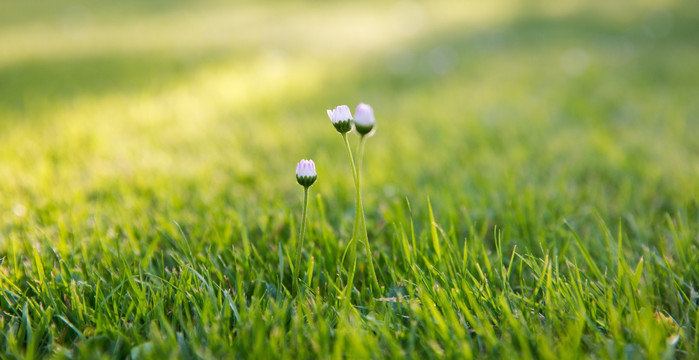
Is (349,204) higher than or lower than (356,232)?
lower

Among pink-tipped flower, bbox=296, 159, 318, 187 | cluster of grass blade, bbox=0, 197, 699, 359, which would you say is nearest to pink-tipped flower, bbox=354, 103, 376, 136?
pink-tipped flower, bbox=296, 159, 318, 187

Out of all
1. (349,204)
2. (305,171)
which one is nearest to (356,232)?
(305,171)

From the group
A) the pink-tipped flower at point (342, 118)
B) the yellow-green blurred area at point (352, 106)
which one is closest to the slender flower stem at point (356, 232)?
the pink-tipped flower at point (342, 118)

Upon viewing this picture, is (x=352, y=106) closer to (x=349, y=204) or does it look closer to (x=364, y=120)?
(x=349, y=204)

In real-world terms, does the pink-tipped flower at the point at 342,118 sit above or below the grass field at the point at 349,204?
above

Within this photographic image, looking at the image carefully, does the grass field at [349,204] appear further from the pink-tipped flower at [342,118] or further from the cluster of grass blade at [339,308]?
the pink-tipped flower at [342,118]

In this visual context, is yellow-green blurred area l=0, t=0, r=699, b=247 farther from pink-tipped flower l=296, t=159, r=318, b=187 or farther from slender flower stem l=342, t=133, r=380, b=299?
pink-tipped flower l=296, t=159, r=318, b=187
